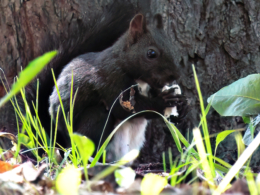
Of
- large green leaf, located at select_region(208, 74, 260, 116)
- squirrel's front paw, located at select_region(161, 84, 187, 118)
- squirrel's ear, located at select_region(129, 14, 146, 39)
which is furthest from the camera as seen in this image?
squirrel's front paw, located at select_region(161, 84, 187, 118)

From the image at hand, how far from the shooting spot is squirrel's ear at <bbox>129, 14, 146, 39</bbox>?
1.35 m

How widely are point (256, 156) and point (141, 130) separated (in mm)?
606

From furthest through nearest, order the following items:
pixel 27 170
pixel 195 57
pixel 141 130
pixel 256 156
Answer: pixel 141 130 < pixel 195 57 < pixel 256 156 < pixel 27 170

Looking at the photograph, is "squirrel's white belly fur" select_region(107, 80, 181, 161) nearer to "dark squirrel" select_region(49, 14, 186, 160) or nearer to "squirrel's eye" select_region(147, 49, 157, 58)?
"dark squirrel" select_region(49, 14, 186, 160)

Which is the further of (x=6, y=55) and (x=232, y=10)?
(x=6, y=55)

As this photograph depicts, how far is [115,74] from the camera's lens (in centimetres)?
138

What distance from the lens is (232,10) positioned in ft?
4.51

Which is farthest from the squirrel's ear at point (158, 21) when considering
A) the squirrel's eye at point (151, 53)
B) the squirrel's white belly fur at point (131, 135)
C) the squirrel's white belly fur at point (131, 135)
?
the squirrel's white belly fur at point (131, 135)

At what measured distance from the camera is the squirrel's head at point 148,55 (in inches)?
53.7

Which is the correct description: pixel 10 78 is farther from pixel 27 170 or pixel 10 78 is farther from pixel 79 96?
pixel 27 170

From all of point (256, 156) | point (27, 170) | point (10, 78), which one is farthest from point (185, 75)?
point (27, 170)

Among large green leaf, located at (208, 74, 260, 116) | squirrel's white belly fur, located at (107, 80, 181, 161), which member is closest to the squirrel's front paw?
squirrel's white belly fur, located at (107, 80, 181, 161)

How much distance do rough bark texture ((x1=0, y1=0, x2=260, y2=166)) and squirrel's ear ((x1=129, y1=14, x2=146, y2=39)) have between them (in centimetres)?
16

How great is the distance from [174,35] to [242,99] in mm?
607
